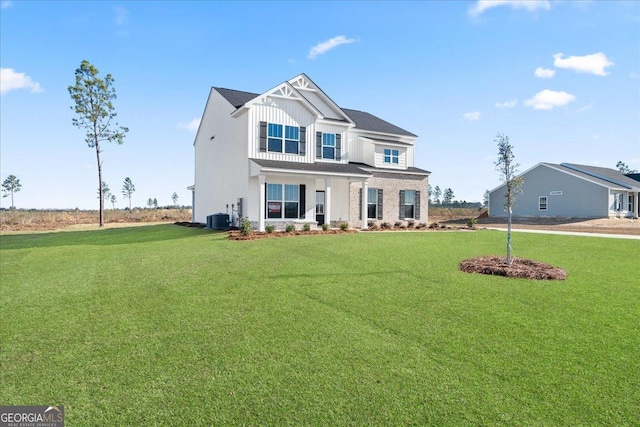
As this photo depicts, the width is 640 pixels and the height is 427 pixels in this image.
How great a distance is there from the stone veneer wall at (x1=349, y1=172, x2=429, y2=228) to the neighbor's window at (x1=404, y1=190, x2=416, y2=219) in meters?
0.33

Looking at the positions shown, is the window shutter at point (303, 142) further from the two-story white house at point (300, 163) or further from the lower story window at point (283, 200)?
the lower story window at point (283, 200)

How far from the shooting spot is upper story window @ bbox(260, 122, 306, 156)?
64.9 feet

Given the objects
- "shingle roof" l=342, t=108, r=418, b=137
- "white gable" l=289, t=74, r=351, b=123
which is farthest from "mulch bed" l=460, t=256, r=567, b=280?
"shingle roof" l=342, t=108, r=418, b=137

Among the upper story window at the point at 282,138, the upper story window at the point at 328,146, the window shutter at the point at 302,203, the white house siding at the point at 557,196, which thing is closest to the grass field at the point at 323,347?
the window shutter at the point at 302,203

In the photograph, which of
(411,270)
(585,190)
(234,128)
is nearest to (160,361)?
(411,270)

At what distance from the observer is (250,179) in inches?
761

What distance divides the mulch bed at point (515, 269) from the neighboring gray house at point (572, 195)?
2748 cm

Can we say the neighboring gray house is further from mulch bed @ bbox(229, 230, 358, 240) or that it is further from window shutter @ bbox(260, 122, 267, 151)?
window shutter @ bbox(260, 122, 267, 151)

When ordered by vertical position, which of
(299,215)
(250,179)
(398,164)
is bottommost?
(299,215)

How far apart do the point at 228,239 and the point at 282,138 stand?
724cm

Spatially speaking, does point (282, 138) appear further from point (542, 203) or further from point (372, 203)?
point (542, 203)

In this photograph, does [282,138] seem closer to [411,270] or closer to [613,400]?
[411,270]

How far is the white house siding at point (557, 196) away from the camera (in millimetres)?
33797

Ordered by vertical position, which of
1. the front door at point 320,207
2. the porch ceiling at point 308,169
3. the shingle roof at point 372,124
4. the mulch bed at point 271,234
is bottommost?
the mulch bed at point 271,234
